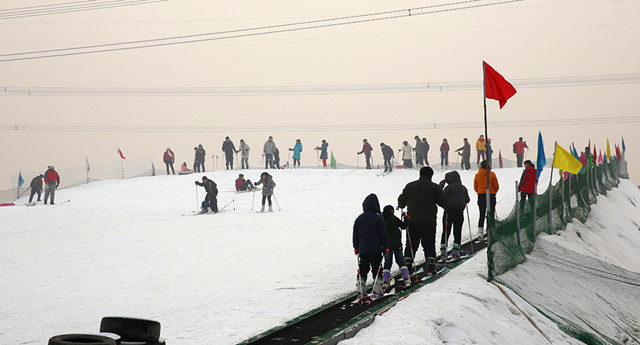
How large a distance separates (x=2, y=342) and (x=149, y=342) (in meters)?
5.59

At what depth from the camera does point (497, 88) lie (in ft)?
46.8

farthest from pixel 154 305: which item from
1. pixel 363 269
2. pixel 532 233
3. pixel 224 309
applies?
pixel 532 233

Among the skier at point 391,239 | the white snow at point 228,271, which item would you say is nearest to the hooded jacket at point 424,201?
the skier at point 391,239

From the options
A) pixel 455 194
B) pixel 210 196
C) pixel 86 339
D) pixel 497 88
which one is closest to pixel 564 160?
pixel 497 88

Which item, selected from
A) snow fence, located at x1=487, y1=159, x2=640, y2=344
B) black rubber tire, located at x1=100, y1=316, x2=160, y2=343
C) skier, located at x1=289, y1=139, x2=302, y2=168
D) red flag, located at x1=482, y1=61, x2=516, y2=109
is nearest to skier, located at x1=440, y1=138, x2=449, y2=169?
skier, located at x1=289, y1=139, x2=302, y2=168

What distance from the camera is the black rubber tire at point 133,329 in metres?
5.58

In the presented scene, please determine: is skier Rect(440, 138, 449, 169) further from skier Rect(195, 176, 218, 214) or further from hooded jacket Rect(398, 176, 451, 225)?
hooded jacket Rect(398, 176, 451, 225)

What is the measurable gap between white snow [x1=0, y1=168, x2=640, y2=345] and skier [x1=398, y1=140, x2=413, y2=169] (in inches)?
172

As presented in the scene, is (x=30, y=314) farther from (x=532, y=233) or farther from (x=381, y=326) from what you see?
(x=532, y=233)

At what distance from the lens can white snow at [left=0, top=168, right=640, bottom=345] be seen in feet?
30.9

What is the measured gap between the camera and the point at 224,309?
1113cm

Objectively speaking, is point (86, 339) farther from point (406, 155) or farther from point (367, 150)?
point (367, 150)

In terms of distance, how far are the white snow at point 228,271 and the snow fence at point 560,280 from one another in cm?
51

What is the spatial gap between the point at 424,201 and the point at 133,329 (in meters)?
6.86
